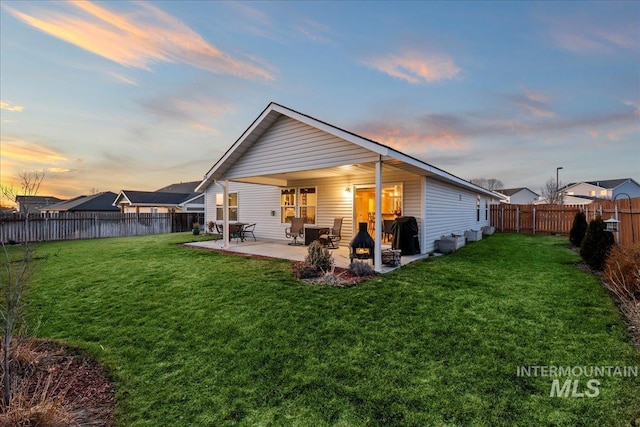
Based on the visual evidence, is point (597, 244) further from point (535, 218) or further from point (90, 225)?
point (90, 225)

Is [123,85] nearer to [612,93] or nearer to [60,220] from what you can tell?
[60,220]

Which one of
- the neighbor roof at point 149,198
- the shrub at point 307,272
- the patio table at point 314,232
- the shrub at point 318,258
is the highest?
the neighbor roof at point 149,198

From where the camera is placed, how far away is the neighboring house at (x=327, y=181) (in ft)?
24.2

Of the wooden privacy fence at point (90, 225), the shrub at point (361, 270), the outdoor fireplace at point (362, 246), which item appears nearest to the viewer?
the shrub at point (361, 270)

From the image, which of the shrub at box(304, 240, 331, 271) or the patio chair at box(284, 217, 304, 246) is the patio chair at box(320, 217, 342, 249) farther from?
the shrub at box(304, 240, 331, 271)

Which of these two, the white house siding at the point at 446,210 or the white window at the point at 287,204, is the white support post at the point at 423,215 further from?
the white window at the point at 287,204

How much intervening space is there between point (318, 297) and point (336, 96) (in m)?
9.15

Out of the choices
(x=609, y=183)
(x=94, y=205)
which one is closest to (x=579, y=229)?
(x=94, y=205)

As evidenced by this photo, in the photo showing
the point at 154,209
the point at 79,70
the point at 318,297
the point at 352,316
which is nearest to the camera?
the point at 352,316

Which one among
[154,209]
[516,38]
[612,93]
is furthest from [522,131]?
[154,209]

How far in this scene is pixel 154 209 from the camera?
87.3ft

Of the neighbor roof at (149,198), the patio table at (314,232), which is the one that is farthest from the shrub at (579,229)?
the neighbor roof at (149,198)

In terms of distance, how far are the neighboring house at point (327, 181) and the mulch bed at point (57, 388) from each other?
17.2 feet

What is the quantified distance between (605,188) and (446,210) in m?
45.6
